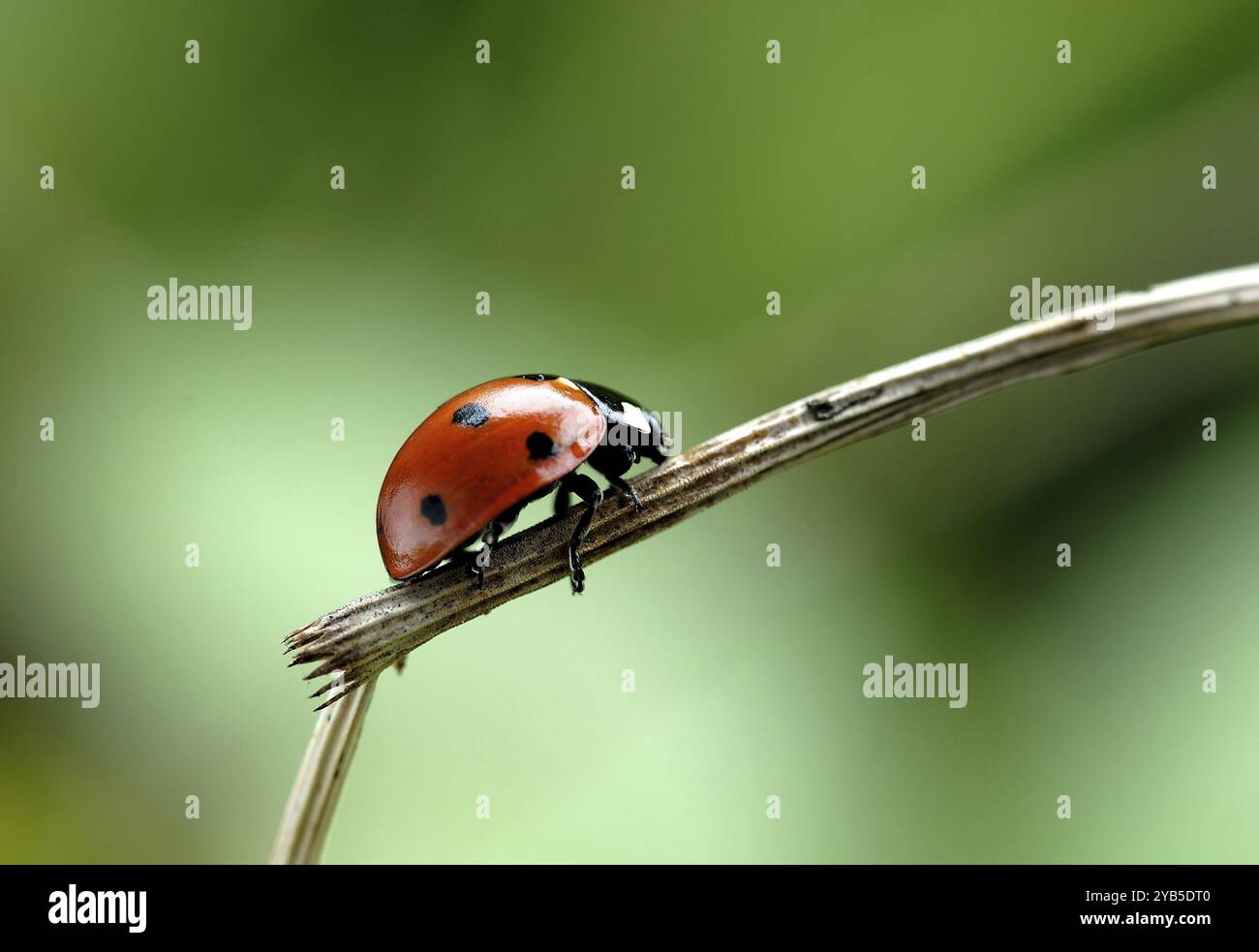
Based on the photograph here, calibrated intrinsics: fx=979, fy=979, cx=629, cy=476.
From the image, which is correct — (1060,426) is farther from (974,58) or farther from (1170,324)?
(1170,324)

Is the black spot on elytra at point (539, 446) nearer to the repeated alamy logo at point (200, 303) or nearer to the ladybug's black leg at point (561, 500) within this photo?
the ladybug's black leg at point (561, 500)

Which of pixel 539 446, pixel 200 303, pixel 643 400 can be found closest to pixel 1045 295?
pixel 643 400

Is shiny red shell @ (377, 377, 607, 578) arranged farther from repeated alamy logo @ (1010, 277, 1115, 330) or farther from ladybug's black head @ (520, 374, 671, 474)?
repeated alamy logo @ (1010, 277, 1115, 330)

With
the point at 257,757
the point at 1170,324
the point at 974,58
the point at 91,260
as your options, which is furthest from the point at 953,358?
the point at 91,260

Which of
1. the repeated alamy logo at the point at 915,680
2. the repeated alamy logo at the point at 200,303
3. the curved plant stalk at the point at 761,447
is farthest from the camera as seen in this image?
the repeated alamy logo at the point at 200,303

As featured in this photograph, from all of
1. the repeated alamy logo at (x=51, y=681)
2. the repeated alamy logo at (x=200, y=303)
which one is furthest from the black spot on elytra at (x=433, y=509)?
the repeated alamy logo at (x=200, y=303)

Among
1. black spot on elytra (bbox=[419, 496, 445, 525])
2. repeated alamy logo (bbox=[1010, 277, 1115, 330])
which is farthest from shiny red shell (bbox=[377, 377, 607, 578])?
repeated alamy logo (bbox=[1010, 277, 1115, 330])

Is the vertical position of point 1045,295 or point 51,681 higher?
point 1045,295

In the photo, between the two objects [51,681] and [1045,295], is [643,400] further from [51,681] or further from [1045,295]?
[51,681]
